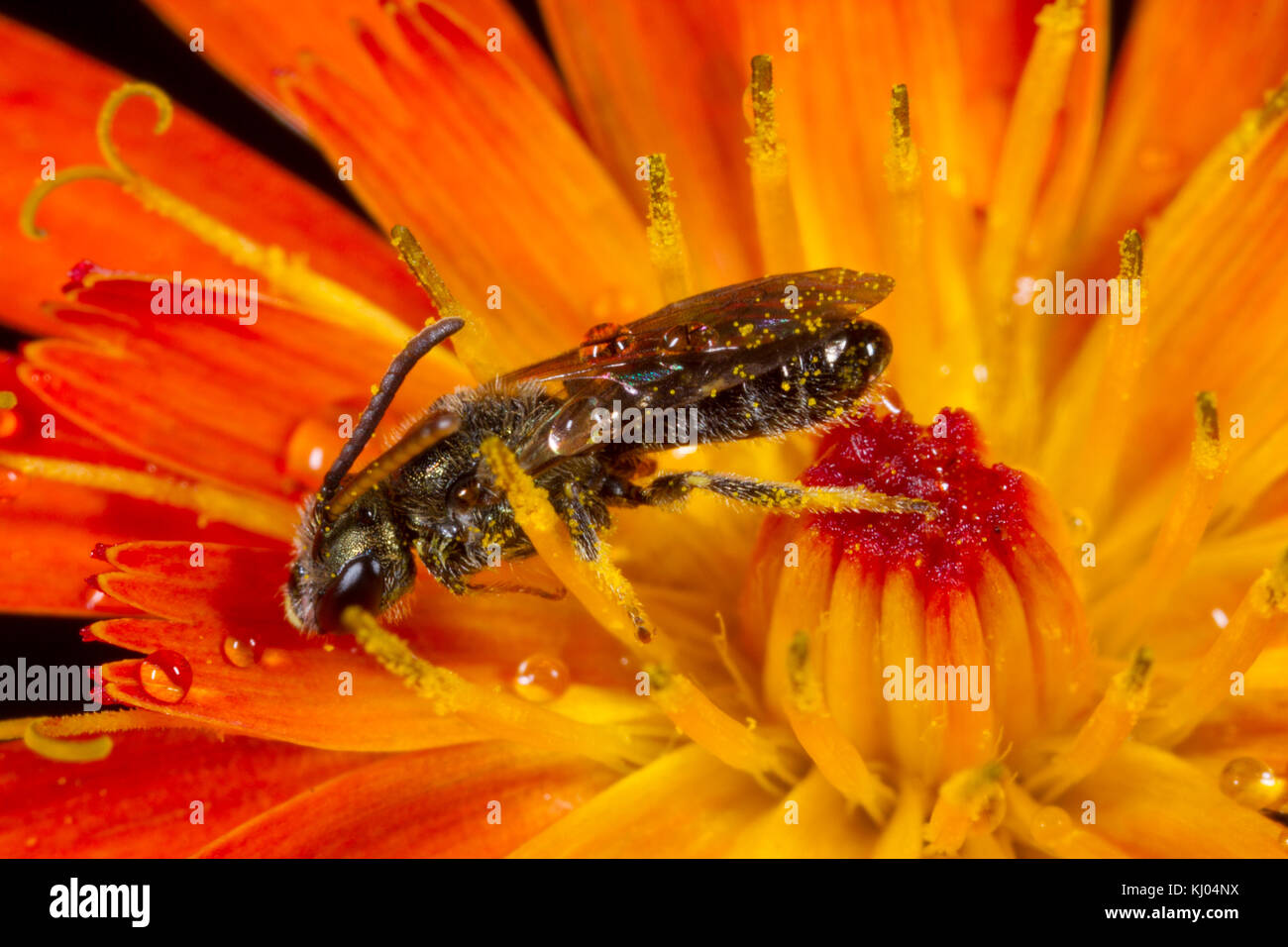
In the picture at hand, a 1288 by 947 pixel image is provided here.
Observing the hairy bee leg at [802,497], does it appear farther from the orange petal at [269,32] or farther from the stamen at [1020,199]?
the orange petal at [269,32]

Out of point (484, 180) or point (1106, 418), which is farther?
point (484, 180)

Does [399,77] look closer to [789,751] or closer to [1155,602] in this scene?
[789,751]

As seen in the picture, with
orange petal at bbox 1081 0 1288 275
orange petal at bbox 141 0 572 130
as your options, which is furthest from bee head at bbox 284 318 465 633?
orange petal at bbox 1081 0 1288 275

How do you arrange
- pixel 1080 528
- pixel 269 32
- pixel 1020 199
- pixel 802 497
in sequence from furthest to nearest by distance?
pixel 269 32
pixel 1020 199
pixel 1080 528
pixel 802 497

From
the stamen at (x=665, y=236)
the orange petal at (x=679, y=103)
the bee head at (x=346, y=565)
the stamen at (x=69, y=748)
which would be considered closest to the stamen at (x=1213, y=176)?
the orange petal at (x=679, y=103)

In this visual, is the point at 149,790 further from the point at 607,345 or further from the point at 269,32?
the point at 269,32

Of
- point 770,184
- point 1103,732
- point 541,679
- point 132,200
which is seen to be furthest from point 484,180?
point 1103,732

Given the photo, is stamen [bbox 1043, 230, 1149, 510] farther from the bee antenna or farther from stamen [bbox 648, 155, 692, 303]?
the bee antenna
